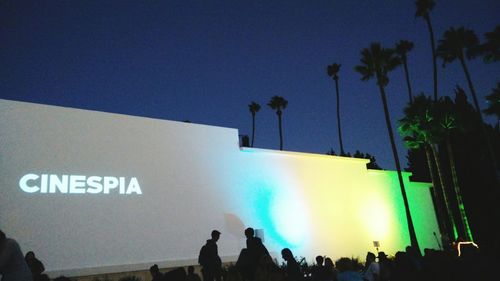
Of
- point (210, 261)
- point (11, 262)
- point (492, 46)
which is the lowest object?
point (11, 262)

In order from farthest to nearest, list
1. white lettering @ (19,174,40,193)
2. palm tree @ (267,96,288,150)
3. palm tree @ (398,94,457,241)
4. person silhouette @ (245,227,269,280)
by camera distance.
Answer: palm tree @ (267,96,288,150) < palm tree @ (398,94,457,241) < white lettering @ (19,174,40,193) < person silhouette @ (245,227,269,280)

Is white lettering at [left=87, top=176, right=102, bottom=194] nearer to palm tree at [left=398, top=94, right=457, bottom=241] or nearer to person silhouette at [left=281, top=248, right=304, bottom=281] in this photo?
person silhouette at [left=281, top=248, right=304, bottom=281]

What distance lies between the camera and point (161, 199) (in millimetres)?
13492

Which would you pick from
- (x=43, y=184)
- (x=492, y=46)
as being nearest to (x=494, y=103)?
(x=492, y=46)

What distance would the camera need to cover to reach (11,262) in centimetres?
391

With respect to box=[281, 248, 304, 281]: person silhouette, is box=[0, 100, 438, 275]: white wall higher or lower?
higher

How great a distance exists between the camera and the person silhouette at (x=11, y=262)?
3.83 metres

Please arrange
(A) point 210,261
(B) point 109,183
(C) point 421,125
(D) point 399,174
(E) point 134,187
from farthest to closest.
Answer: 1. (C) point 421,125
2. (D) point 399,174
3. (E) point 134,187
4. (B) point 109,183
5. (A) point 210,261

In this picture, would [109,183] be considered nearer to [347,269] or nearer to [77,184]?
[77,184]

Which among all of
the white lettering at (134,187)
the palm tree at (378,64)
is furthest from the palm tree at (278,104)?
the white lettering at (134,187)

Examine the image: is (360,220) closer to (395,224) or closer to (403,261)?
(395,224)

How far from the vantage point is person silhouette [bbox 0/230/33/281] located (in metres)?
3.83

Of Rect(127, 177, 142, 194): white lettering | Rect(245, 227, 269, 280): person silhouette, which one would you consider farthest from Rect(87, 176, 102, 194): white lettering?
Rect(245, 227, 269, 280): person silhouette

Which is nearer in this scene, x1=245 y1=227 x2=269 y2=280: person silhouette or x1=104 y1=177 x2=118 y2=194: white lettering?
x1=245 y1=227 x2=269 y2=280: person silhouette
